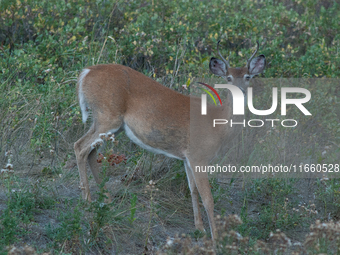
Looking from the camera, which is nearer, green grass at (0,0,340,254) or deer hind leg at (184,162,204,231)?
green grass at (0,0,340,254)

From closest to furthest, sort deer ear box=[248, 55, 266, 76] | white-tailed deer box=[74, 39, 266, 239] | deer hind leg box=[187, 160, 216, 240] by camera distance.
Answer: deer hind leg box=[187, 160, 216, 240]
white-tailed deer box=[74, 39, 266, 239]
deer ear box=[248, 55, 266, 76]

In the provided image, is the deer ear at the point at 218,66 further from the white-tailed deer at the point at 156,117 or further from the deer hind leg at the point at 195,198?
the deer hind leg at the point at 195,198

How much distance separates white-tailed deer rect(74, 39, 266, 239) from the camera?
17.8ft

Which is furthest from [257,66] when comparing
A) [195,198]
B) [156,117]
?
[195,198]

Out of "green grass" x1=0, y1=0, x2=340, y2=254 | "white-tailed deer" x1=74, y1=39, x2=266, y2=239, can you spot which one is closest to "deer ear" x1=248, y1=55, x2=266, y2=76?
"white-tailed deer" x1=74, y1=39, x2=266, y2=239

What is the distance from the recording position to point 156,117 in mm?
5500

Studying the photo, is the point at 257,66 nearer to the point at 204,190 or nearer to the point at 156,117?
the point at 156,117

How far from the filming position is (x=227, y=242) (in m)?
3.41

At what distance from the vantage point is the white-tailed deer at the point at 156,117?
543 cm

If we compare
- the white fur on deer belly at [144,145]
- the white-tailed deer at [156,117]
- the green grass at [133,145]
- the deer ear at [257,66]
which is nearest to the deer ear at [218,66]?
the white-tailed deer at [156,117]

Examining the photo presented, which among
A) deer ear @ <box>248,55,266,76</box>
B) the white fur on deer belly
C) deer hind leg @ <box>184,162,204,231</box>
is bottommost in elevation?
deer hind leg @ <box>184,162,204,231</box>

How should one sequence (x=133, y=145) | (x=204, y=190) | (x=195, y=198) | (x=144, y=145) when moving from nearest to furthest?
(x=204, y=190) → (x=144, y=145) → (x=195, y=198) → (x=133, y=145)

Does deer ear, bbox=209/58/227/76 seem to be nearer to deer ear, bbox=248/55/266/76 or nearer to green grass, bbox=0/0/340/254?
deer ear, bbox=248/55/266/76

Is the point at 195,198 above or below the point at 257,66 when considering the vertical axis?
below
